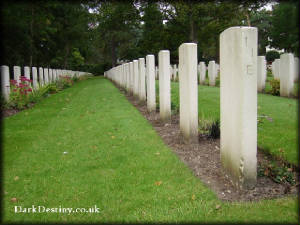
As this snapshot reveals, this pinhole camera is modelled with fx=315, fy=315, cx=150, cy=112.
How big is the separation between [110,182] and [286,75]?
8.28 metres

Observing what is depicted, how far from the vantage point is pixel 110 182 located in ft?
11.8

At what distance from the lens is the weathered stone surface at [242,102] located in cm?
310

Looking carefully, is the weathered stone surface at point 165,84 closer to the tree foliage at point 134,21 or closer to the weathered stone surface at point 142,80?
the tree foliage at point 134,21

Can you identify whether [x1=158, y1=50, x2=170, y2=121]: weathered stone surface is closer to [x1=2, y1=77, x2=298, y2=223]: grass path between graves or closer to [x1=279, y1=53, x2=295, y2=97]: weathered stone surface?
[x1=2, y1=77, x2=298, y2=223]: grass path between graves

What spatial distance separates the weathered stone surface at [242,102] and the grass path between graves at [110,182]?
0.37 metres

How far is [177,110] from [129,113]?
1.30 m

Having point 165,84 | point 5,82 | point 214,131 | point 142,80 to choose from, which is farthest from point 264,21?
point 214,131

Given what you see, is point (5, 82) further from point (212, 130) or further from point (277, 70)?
point (277, 70)

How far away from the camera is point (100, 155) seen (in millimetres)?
4645

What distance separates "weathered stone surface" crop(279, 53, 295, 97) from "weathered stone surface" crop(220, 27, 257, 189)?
7106 mm

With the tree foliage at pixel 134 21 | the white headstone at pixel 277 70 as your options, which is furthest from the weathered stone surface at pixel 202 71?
the white headstone at pixel 277 70

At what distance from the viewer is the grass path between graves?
9.20 feet

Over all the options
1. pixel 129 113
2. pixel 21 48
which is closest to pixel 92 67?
pixel 21 48

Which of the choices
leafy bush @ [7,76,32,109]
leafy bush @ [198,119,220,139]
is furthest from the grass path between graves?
leafy bush @ [7,76,32,109]
